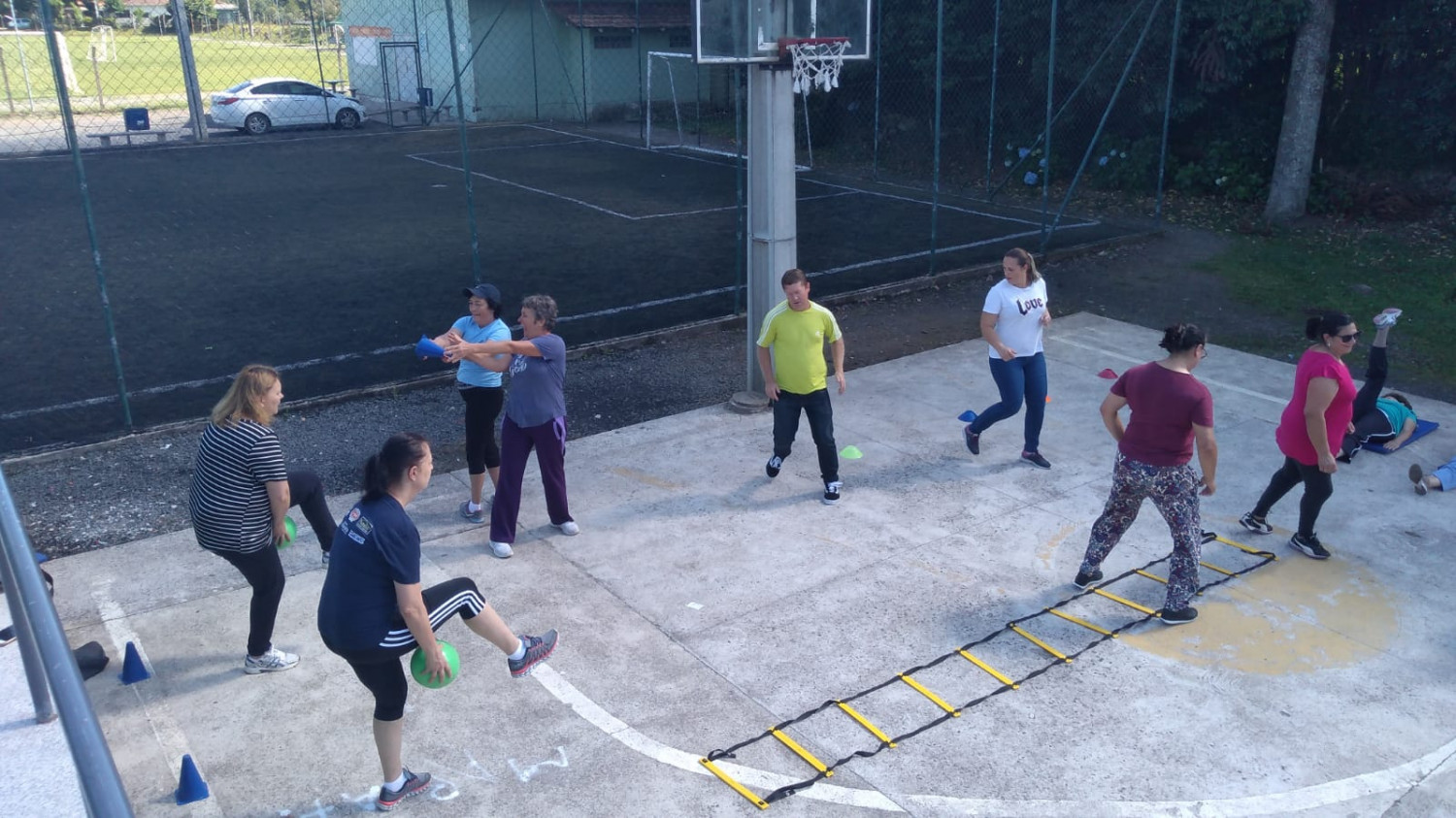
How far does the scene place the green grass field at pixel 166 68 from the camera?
20.7 meters

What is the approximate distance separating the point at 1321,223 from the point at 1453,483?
11321 mm

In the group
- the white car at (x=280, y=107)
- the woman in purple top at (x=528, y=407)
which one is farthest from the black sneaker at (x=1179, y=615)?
the white car at (x=280, y=107)

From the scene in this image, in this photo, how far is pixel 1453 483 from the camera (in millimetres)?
7777

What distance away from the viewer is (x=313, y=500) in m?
6.14

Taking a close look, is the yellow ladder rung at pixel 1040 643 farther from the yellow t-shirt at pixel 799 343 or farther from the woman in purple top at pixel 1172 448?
the yellow t-shirt at pixel 799 343

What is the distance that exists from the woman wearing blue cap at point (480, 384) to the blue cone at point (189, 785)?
274 cm

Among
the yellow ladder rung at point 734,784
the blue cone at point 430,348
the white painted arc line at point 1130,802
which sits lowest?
the white painted arc line at point 1130,802

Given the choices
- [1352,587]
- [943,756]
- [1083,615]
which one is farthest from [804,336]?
[1352,587]

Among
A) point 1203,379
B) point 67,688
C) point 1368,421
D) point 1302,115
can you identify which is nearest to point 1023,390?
point 1368,421

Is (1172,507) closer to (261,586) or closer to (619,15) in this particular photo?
(261,586)

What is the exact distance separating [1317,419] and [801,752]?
3.68m

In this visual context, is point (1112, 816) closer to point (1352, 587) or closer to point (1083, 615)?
point (1083, 615)

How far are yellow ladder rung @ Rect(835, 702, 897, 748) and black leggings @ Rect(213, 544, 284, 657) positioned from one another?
2962 millimetres

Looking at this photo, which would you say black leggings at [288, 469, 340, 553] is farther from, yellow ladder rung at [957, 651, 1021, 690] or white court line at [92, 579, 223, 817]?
yellow ladder rung at [957, 651, 1021, 690]
